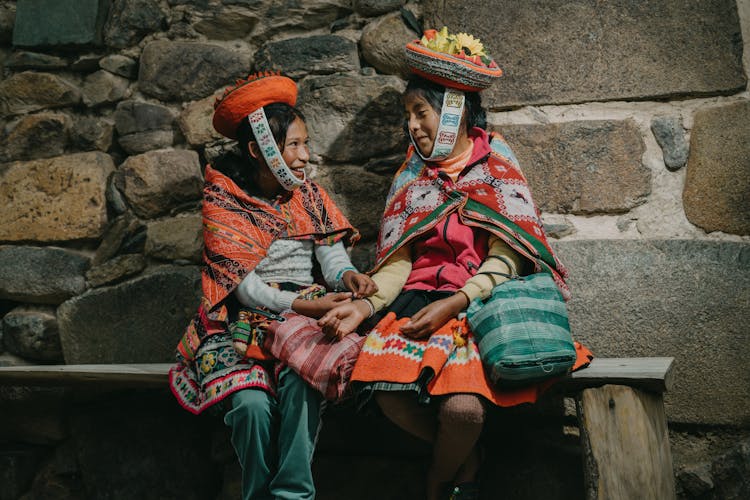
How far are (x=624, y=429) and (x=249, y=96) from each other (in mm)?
1577

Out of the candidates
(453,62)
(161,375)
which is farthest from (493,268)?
(161,375)

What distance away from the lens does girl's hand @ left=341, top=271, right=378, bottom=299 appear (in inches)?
90.7

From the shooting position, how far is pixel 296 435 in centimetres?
214

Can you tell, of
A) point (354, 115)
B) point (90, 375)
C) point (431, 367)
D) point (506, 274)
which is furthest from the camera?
point (354, 115)

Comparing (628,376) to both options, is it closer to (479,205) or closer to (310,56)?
(479,205)

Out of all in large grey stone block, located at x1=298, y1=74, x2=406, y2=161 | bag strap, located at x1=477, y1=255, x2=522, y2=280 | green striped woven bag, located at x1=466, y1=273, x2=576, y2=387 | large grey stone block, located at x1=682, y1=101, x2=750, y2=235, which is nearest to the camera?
green striped woven bag, located at x1=466, y1=273, x2=576, y2=387

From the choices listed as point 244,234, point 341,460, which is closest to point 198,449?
point 341,460

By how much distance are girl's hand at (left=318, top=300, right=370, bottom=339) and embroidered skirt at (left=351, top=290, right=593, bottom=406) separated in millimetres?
72

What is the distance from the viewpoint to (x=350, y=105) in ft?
9.30

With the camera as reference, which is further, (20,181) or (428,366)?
(20,181)

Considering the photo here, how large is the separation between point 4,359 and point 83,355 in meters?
0.41

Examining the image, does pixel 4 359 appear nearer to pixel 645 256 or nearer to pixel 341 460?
pixel 341 460

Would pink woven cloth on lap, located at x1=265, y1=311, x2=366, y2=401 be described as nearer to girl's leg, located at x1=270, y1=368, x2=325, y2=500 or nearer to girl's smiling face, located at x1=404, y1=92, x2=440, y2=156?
girl's leg, located at x1=270, y1=368, x2=325, y2=500

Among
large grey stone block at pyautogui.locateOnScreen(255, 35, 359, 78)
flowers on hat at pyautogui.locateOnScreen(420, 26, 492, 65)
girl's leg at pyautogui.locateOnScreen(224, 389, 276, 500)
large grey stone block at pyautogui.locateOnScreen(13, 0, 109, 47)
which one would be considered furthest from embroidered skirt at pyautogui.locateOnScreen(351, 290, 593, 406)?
large grey stone block at pyautogui.locateOnScreen(13, 0, 109, 47)
